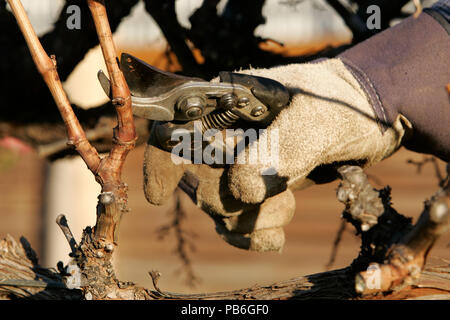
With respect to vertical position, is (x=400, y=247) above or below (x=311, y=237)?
below

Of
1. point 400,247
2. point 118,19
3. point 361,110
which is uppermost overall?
point 118,19

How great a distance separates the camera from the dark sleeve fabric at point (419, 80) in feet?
3.31

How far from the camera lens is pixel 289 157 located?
97 cm

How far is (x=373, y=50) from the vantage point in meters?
1.09

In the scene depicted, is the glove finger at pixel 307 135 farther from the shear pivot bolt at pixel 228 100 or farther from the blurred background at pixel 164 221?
the blurred background at pixel 164 221

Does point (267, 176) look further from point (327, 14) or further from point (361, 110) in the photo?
point (327, 14)

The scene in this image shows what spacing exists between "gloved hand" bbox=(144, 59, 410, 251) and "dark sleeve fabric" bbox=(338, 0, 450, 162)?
0.07 feet

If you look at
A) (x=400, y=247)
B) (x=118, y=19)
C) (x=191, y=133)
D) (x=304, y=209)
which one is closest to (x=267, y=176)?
(x=191, y=133)

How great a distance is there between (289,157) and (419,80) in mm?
264

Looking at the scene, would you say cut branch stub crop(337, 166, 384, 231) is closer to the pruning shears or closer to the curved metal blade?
the pruning shears

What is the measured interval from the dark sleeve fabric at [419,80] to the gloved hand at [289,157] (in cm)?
2

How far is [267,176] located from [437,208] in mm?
341

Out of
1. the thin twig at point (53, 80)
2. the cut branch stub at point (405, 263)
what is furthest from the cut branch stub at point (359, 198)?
the thin twig at point (53, 80)

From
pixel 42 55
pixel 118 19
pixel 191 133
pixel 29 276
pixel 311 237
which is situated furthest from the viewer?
pixel 311 237
